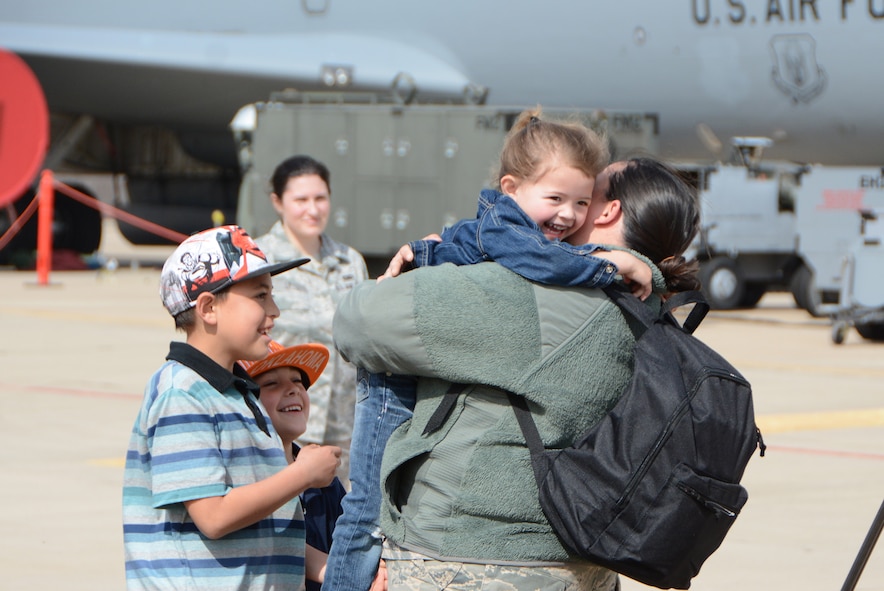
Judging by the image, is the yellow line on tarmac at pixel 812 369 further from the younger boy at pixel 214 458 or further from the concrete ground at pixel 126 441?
the younger boy at pixel 214 458

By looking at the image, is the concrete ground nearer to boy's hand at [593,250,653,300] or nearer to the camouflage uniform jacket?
the camouflage uniform jacket

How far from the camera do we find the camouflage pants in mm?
2283

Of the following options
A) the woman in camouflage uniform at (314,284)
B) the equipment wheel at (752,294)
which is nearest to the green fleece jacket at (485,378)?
the woman in camouflage uniform at (314,284)

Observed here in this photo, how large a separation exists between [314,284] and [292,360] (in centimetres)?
205

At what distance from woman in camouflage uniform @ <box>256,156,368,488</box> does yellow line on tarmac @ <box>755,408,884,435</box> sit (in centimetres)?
412

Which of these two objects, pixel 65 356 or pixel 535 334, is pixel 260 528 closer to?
pixel 535 334

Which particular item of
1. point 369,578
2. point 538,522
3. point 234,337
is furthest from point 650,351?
point 234,337

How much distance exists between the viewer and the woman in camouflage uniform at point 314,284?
191 inches

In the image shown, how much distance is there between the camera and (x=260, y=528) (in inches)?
105

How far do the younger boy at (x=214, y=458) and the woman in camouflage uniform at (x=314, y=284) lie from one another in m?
2.07

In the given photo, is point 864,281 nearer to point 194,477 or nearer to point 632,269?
point 632,269

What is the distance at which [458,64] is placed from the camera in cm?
1841

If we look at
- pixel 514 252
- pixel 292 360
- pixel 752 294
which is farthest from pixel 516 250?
Result: pixel 752 294

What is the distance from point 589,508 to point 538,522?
140 millimetres
